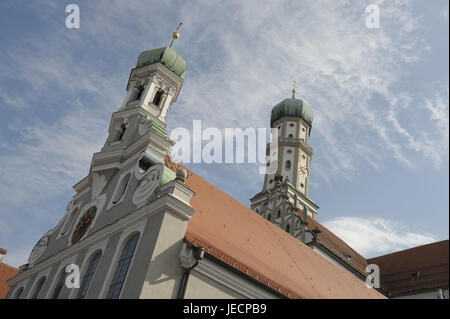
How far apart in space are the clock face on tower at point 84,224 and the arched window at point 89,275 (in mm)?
1683

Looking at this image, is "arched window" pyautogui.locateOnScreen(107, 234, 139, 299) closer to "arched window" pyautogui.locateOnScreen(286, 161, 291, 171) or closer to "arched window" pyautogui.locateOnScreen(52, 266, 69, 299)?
"arched window" pyautogui.locateOnScreen(52, 266, 69, 299)

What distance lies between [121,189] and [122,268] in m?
3.67

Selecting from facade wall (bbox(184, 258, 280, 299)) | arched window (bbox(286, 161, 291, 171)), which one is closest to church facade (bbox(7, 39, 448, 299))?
facade wall (bbox(184, 258, 280, 299))

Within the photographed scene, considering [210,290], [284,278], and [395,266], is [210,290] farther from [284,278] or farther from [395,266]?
[395,266]

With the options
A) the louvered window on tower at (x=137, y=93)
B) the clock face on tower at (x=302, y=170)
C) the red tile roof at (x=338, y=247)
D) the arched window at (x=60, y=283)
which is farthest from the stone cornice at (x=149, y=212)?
the clock face on tower at (x=302, y=170)

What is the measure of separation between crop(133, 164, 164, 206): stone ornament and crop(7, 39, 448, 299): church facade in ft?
0.15

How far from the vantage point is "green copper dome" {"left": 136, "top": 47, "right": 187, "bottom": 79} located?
62.4 feet

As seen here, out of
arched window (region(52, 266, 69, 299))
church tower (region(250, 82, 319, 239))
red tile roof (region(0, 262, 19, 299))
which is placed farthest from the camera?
church tower (region(250, 82, 319, 239))
